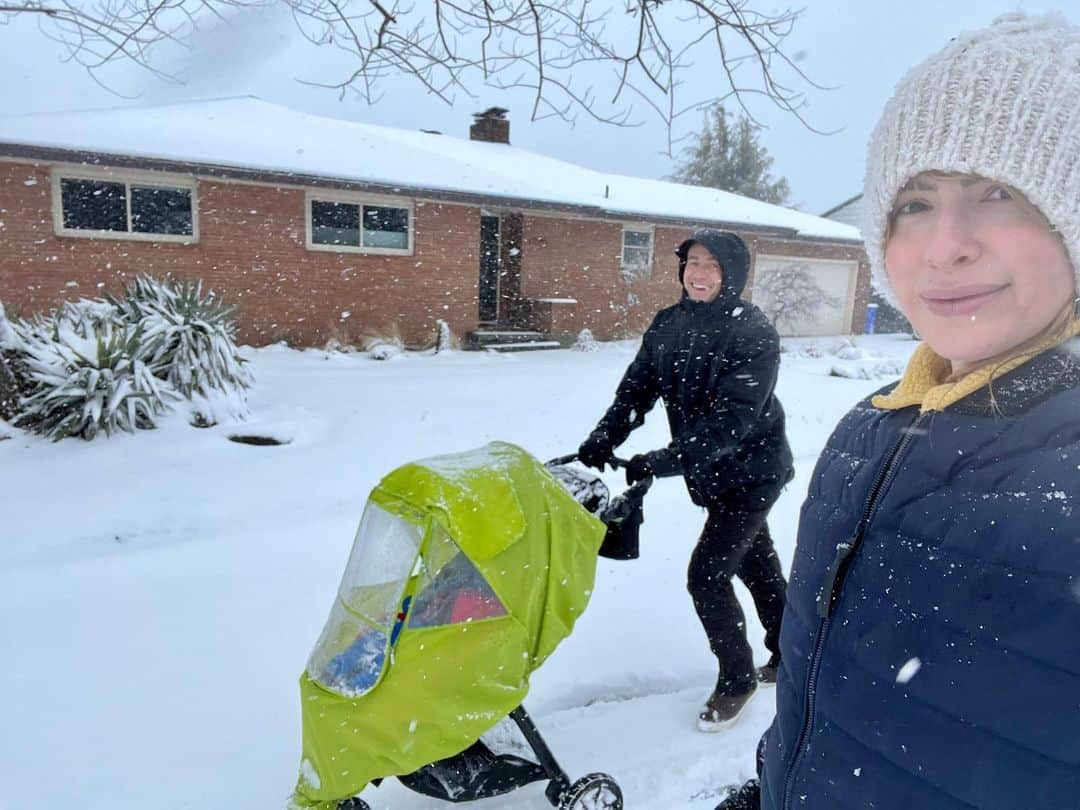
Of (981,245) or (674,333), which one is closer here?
(981,245)

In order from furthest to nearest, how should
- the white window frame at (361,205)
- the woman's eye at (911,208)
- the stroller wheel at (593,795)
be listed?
the white window frame at (361,205) < the stroller wheel at (593,795) < the woman's eye at (911,208)

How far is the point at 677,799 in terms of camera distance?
270 centimetres

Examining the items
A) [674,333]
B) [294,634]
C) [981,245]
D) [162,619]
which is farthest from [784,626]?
[162,619]

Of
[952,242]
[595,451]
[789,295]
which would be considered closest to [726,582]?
[595,451]

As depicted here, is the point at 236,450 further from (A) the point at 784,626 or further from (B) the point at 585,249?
(B) the point at 585,249

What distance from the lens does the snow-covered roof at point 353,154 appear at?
492 inches

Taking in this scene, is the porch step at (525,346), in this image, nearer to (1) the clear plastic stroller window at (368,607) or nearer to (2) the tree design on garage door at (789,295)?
(2) the tree design on garage door at (789,295)

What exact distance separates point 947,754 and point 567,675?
2.65 metres

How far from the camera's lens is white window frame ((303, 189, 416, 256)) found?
14.2m

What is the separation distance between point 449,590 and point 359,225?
546 inches

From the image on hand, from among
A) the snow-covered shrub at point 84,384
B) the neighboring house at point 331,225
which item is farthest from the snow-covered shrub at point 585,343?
the snow-covered shrub at point 84,384

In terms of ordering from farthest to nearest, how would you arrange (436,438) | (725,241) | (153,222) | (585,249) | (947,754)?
(585,249), (153,222), (436,438), (725,241), (947,754)

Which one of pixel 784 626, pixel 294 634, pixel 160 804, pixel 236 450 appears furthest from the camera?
pixel 236 450

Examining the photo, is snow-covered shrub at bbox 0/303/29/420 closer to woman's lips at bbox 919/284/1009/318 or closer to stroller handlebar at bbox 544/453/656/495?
stroller handlebar at bbox 544/453/656/495
